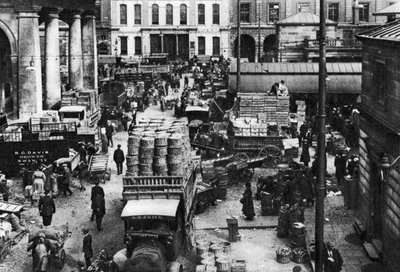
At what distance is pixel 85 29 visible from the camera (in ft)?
170

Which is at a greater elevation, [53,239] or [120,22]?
[120,22]

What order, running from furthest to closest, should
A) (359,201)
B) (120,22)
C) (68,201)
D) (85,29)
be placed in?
1. (120,22)
2. (85,29)
3. (68,201)
4. (359,201)

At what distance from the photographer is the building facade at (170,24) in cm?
8481

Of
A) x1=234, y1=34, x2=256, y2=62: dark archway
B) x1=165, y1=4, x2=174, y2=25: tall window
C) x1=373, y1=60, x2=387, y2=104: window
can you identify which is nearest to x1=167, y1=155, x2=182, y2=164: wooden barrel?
x1=373, y1=60, x2=387, y2=104: window

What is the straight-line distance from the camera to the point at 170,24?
85.3 meters

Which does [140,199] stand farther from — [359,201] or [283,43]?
[283,43]

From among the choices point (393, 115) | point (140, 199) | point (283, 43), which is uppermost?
point (283, 43)

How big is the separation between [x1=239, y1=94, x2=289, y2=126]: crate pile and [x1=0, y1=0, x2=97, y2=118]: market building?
13084 millimetres

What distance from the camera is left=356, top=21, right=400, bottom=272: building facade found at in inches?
686

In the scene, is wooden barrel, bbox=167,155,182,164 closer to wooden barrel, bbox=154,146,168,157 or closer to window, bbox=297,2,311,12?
wooden barrel, bbox=154,146,168,157

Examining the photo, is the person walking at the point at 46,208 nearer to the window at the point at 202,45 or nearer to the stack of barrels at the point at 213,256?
the stack of barrels at the point at 213,256

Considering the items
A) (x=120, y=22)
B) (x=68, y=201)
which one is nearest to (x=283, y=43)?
(x=120, y=22)

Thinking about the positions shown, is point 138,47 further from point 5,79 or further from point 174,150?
point 174,150

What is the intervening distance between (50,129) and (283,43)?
34362 millimetres
